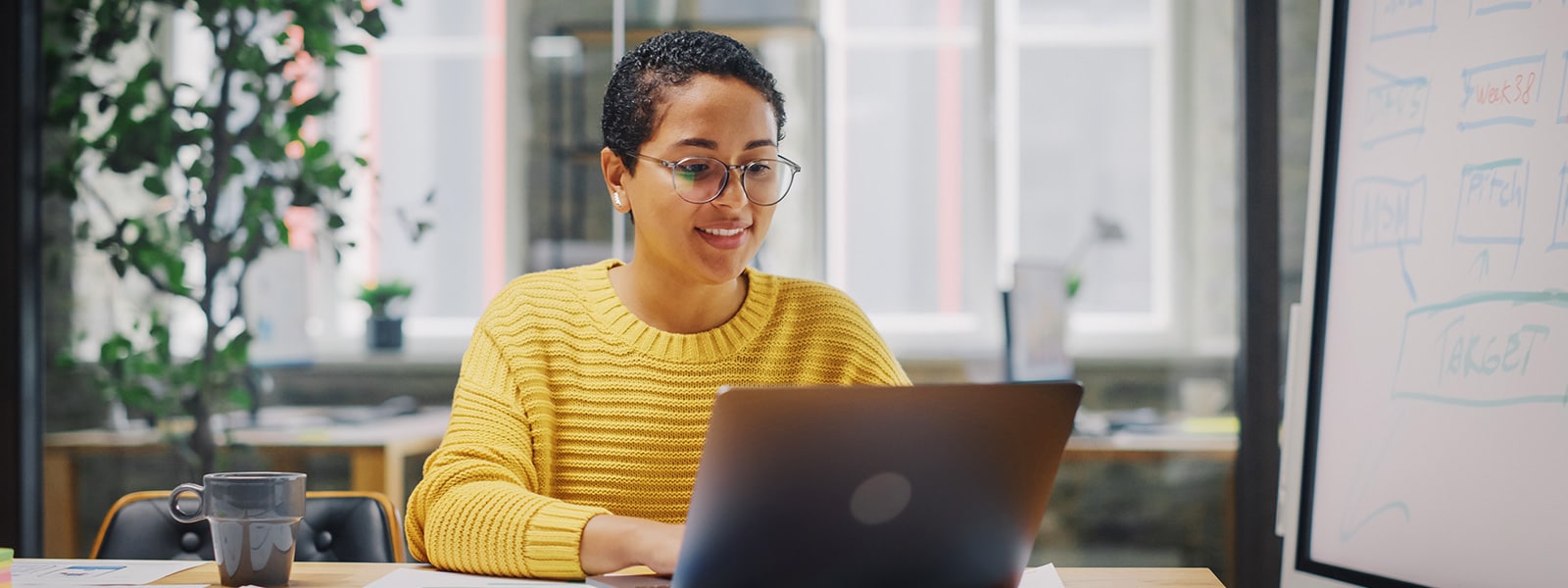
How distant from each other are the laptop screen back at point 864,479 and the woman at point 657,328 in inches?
16.0

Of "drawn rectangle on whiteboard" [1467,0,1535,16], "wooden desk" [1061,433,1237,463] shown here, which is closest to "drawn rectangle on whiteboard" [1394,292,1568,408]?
"drawn rectangle on whiteboard" [1467,0,1535,16]

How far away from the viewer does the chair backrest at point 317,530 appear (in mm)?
1561

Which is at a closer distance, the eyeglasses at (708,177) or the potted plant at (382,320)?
the eyeglasses at (708,177)

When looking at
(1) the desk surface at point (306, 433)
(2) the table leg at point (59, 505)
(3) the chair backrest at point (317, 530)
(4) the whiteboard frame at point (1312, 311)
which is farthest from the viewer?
(2) the table leg at point (59, 505)

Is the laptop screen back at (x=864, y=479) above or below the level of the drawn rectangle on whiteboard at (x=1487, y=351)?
below

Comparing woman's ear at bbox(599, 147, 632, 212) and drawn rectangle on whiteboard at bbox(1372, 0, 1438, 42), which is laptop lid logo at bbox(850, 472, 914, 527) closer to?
woman's ear at bbox(599, 147, 632, 212)

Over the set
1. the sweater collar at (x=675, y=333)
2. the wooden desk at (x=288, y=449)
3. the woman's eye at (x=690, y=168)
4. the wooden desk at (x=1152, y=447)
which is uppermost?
the woman's eye at (x=690, y=168)

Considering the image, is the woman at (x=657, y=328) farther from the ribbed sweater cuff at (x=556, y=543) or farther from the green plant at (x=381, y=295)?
the green plant at (x=381, y=295)

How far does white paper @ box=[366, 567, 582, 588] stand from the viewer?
1085 millimetres

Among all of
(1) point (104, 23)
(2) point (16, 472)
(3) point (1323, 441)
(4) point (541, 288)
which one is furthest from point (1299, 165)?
(2) point (16, 472)

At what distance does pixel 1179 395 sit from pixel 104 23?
315cm

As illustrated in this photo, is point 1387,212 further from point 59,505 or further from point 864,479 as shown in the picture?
point 59,505

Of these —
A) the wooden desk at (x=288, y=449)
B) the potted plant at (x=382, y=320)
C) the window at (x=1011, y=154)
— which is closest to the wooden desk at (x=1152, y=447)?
the window at (x=1011, y=154)

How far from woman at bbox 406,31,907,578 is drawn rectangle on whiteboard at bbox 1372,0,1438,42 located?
2.02 feet
